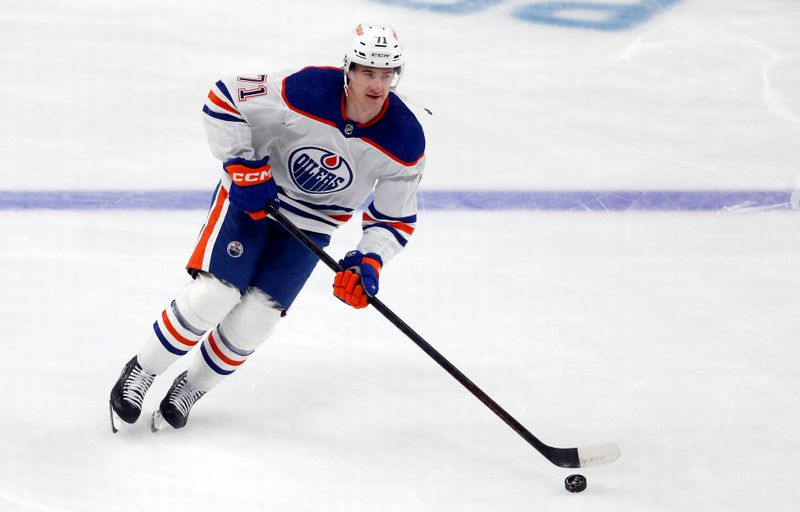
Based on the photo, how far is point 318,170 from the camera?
3.03 meters

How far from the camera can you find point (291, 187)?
123 inches

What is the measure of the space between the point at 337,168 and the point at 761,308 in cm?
167

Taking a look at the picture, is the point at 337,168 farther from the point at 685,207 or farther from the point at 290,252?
the point at 685,207

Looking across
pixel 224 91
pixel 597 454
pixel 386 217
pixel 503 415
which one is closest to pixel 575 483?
pixel 597 454

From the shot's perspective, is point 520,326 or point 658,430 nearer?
point 658,430

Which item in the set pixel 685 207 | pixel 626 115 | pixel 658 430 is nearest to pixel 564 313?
pixel 658 430

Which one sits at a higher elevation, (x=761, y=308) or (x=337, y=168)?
(x=337, y=168)

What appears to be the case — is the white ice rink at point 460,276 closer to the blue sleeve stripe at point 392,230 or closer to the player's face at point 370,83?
the blue sleeve stripe at point 392,230

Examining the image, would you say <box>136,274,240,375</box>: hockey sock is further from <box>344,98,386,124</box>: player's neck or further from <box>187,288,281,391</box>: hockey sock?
<box>344,98,386,124</box>: player's neck

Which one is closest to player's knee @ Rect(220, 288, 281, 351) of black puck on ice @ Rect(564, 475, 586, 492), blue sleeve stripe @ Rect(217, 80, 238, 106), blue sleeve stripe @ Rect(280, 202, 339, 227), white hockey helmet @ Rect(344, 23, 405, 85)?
blue sleeve stripe @ Rect(280, 202, 339, 227)

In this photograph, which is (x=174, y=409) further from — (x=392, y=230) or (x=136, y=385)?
(x=392, y=230)

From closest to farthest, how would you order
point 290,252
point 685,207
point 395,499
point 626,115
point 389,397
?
1. point 395,499
2. point 290,252
3. point 389,397
4. point 685,207
5. point 626,115

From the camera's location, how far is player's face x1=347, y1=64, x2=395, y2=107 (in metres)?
2.84

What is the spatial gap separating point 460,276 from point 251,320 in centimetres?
110
